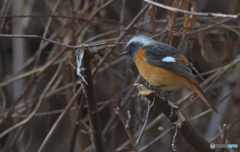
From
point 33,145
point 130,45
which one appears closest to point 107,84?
point 33,145

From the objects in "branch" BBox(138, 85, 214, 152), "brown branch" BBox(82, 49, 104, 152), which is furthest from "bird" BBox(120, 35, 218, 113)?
"brown branch" BBox(82, 49, 104, 152)

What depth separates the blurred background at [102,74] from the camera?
11.3 feet

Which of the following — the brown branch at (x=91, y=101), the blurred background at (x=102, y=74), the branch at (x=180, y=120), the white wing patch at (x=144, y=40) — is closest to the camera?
the branch at (x=180, y=120)

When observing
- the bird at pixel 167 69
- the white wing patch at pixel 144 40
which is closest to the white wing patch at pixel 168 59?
the bird at pixel 167 69

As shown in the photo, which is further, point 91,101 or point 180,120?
point 91,101

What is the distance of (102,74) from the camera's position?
3768 millimetres

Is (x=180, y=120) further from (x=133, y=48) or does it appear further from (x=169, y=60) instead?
(x=133, y=48)

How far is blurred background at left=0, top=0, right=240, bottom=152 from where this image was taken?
343 cm

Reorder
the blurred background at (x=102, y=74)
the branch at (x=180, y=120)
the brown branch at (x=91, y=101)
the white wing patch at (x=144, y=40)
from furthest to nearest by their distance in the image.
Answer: the blurred background at (x=102, y=74) < the white wing patch at (x=144, y=40) < the brown branch at (x=91, y=101) < the branch at (x=180, y=120)

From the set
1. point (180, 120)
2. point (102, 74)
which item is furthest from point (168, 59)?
point (102, 74)

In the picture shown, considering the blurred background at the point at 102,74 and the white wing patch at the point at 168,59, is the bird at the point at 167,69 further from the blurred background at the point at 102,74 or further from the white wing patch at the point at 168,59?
the blurred background at the point at 102,74

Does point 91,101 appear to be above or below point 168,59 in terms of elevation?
below

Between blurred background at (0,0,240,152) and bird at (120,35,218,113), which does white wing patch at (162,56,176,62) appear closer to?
bird at (120,35,218,113)

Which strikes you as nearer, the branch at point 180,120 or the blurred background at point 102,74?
the branch at point 180,120
